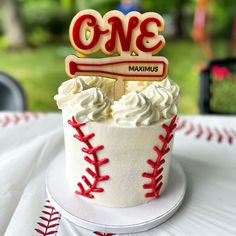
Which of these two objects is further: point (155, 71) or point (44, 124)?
point (44, 124)

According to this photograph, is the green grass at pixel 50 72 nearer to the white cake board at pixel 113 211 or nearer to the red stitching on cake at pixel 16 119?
the red stitching on cake at pixel 16 119

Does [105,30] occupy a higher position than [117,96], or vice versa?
[105,30]

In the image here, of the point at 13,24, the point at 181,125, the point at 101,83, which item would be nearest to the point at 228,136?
the point at 181,125

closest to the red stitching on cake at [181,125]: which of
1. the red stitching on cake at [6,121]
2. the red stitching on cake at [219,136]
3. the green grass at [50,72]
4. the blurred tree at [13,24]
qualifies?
the red stitching on cake at [219,136]

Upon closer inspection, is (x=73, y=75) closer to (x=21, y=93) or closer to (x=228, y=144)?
(x=228, y=144)

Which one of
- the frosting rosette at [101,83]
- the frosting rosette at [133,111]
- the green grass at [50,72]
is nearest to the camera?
the frosting rosette at [133,111]

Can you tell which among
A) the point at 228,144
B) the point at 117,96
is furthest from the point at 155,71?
the point at 228,144

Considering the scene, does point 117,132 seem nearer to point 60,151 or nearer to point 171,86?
point 171,86

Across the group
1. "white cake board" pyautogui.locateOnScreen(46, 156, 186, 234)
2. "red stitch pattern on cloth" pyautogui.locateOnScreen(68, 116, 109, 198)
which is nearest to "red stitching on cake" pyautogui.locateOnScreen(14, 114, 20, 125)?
"white cake board" pyautogui.locateOnScreen(46, 156, 186, 234)
